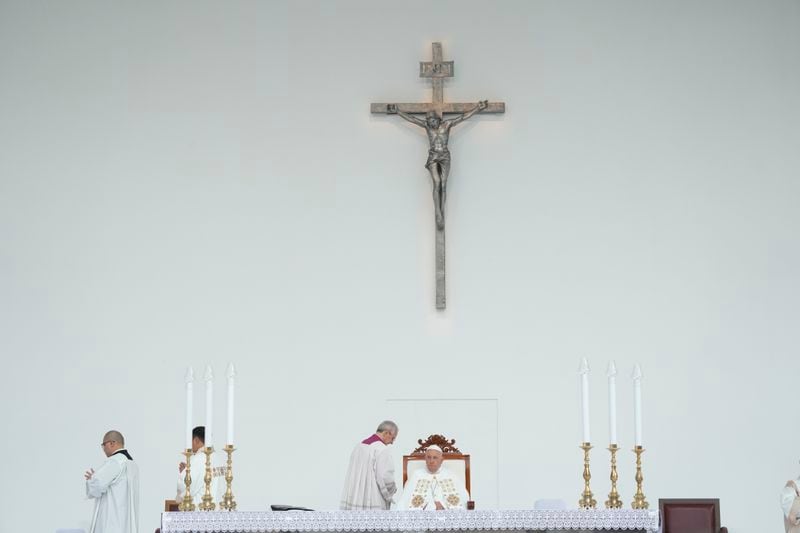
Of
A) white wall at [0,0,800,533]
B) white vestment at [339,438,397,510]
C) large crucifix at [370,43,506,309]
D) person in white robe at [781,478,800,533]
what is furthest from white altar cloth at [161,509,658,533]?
large crucifix at [370,43,506,309]

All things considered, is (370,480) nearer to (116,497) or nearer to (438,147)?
(116,497)

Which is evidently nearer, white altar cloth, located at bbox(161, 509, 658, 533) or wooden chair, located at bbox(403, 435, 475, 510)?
white altar cloth, located at bbox(161, 509, 658, 533)

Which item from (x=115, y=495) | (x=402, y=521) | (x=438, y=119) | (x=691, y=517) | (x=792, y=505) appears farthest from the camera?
(x=438, y=119)

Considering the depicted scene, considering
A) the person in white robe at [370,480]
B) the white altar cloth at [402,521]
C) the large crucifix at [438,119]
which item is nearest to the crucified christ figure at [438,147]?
the large crucifix at [438,119]

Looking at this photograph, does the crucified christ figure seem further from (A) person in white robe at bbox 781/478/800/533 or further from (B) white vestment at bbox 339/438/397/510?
(A) person in white robe at bbox 781/478/800/533

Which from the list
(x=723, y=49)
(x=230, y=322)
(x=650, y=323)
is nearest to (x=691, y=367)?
(x=650, y=323)

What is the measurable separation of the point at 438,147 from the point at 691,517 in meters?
4.23

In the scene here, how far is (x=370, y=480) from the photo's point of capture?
8.81 metres

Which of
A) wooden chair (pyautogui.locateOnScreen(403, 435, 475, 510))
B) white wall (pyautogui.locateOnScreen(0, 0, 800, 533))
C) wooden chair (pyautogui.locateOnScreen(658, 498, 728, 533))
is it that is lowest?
wooden chair (pyautogui.locateOnScreen(658, 498, 728, 533))

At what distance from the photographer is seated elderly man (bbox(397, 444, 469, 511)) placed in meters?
8.02

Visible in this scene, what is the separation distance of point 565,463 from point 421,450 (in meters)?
2.49

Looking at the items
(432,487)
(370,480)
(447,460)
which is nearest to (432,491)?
(432,487)

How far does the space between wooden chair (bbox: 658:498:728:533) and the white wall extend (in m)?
→ 2.79

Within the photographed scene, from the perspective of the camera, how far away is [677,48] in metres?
11.2
